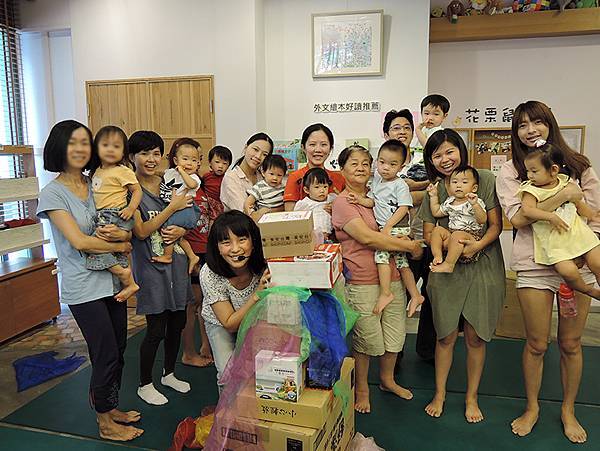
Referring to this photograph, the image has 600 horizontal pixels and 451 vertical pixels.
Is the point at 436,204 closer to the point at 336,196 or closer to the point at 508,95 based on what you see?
the point at 336,196

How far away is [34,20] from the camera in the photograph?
4.80 metres

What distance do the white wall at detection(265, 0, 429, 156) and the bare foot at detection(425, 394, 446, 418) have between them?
7.79 feet

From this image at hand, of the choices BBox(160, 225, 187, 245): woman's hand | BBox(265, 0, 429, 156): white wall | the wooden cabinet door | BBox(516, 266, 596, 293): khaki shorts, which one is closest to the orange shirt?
BBox(160, 225, 187, 245): woman's hand

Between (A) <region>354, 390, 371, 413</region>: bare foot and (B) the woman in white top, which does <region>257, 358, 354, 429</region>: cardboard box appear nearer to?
(A) <region>354, 390, 371, 413</region>: bare foot

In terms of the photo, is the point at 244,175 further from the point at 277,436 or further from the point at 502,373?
the point at 502,373

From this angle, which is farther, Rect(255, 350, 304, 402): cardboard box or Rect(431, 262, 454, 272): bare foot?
Rect(431, 262, 454, 272): bare foot

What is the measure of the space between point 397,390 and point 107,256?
1.70 metres

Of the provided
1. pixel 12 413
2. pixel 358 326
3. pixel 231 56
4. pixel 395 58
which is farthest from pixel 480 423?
pixel 231 56

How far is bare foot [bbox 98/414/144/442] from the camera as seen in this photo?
90.7 inches

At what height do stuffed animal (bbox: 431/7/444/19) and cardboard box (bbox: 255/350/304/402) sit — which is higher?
stuffed animal (bbox: 431/7/444/19)

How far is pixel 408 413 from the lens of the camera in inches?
99.3

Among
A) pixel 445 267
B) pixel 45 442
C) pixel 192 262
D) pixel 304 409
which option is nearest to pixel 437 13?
pixel 445 267

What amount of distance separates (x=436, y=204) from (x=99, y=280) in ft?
5.27

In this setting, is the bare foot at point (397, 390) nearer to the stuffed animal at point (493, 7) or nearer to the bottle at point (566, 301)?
the bottle at point (566, 301)
